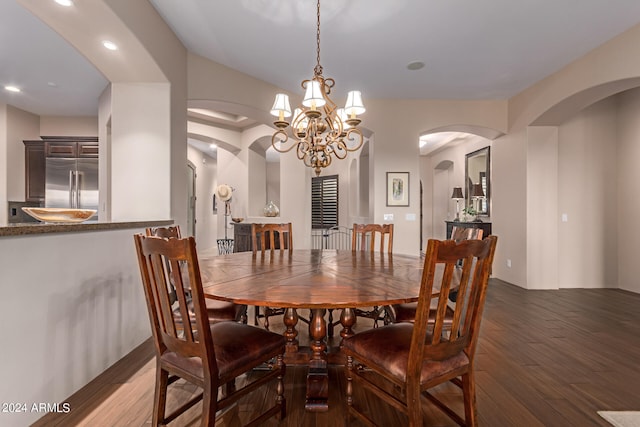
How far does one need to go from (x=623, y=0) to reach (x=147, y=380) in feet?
15.6

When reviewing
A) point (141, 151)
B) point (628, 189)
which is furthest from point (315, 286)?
point (628, 189)

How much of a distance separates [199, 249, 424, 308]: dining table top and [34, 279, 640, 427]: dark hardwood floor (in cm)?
76

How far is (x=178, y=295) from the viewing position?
46.8 inches

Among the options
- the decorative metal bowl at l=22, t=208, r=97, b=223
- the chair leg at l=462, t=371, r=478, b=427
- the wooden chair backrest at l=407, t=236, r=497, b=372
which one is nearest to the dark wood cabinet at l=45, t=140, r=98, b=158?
the decorative metal bowl at l=22, t=208, r=97, b=223

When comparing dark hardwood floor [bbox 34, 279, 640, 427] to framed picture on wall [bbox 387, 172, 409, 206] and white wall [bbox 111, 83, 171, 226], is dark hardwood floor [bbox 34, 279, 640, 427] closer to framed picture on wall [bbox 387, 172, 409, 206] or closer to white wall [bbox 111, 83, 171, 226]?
white wall [bbox 111, 83, 171, 226]

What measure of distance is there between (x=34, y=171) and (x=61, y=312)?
184 inches


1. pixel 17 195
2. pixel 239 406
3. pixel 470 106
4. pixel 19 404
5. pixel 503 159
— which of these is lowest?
pixel 239 406

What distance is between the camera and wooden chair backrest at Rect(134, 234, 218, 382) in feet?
3.73

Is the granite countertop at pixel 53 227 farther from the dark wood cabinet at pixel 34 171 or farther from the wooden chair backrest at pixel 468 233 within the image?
the dark wood cabinet at pixel 34 171

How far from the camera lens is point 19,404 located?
4.94ft

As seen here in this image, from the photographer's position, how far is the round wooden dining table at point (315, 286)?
4.12ft

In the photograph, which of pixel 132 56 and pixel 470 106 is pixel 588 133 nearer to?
pixel 470 106

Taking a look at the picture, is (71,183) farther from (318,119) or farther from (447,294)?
(447,294)

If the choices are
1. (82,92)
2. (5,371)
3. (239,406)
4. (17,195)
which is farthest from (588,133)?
(17,195)
